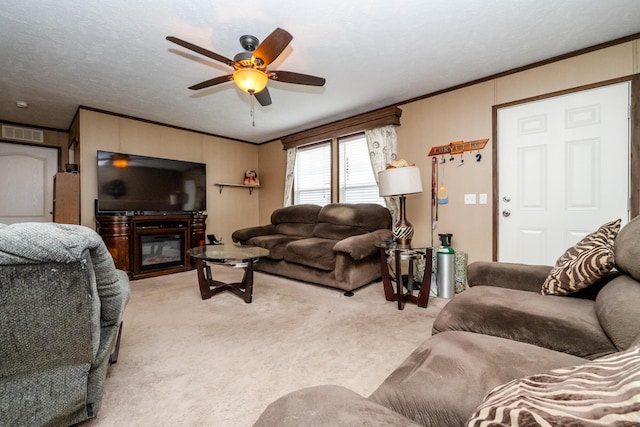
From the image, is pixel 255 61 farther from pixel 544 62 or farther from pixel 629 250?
pixel 544 62

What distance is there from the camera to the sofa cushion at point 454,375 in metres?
0.75

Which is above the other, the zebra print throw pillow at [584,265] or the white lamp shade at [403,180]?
the white lamp shade at [403,180]

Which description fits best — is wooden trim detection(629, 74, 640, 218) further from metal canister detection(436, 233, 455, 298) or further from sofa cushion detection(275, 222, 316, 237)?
sofa cushion detection(275, 222, 316, 237)

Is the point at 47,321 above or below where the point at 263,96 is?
below

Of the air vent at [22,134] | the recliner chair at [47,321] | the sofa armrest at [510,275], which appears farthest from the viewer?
the air vent at [22,134]

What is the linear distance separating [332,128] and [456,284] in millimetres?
2882

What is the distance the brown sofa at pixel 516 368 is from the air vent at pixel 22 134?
6.31 m

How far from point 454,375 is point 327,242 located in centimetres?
260

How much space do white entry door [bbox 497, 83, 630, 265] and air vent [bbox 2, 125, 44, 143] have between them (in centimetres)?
692

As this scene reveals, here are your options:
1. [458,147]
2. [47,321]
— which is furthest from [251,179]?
[47,321]

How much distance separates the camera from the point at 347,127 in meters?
4.29

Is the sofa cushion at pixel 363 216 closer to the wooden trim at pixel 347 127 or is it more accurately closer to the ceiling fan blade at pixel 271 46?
the wooden trim at pixel 347 127

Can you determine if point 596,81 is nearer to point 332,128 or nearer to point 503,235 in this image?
point 503,235

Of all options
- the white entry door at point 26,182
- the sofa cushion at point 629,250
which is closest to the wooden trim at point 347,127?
the sofa cushion at point 629,250
